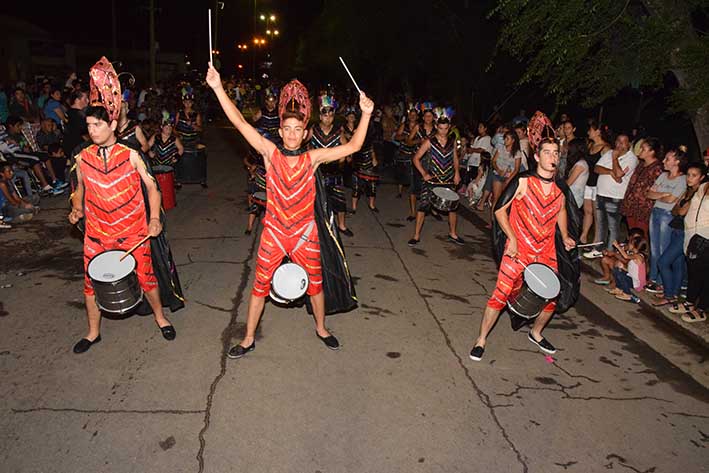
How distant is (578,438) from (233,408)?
2554 mm

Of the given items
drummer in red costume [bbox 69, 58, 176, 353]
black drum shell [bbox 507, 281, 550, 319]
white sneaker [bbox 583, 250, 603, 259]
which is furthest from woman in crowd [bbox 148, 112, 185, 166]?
black drum shell [bbox 507, 281, 550, 319]

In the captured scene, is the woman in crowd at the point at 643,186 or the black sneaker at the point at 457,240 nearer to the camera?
the woman in crowd at the point at 643,186

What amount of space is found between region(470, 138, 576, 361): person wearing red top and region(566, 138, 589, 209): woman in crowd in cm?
365

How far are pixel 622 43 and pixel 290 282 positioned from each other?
781 centimetres

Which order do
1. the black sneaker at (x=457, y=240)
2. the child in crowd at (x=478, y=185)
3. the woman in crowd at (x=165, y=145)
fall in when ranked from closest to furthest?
the black sneaker at (x=457, y=240)
the woman in crowd at (x=165, y=145)
the child in crowd at (x=478, y=185)

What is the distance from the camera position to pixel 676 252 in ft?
22.2

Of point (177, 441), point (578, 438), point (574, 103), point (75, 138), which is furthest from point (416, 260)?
point (574, 103)

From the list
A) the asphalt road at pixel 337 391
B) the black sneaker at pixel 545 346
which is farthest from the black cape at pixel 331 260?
the black sneaker at pixel 545 346

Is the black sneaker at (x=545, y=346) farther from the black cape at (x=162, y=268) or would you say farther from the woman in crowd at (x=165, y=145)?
the woman in crowd at (x=165, y=145)

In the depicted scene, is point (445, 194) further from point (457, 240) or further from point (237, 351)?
point (237, 351)

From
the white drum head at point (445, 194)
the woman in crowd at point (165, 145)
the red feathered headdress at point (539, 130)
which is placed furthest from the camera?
the woman in crowd at point (165, 145)

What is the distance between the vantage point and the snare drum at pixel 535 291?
468cm

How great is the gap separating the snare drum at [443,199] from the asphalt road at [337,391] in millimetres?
1522

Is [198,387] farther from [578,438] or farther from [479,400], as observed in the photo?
[578,438]
